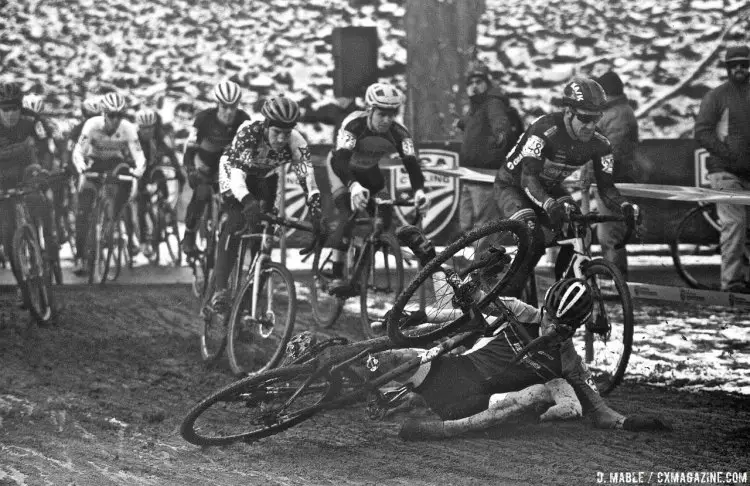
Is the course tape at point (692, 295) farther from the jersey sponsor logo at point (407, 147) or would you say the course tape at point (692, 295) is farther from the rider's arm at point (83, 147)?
the rider's arm at point (83, 147)

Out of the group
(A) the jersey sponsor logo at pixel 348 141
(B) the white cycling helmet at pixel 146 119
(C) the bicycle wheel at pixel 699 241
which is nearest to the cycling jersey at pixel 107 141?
(B) the white cycling helmet at pixel 146 119

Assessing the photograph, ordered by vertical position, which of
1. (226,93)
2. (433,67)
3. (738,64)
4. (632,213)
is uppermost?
(738,64)

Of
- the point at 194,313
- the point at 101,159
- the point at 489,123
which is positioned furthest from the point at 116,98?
the point at 489,123

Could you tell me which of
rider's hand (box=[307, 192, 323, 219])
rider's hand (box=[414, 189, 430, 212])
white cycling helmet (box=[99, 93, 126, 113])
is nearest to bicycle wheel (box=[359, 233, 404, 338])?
rider's hand (box=[414, 189, 430, 212])

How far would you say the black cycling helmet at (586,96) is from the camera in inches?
352

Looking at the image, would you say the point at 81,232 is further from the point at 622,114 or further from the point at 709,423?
the point at 709,423

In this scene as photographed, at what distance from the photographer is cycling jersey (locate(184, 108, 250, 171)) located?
41.4ft

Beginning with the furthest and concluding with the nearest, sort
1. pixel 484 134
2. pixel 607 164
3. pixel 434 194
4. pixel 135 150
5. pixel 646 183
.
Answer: pixel 434 194
pixel 646 183
pixel 135 150
pixel 484 134
pixel 607 164

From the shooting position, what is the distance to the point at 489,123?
12.9 meters

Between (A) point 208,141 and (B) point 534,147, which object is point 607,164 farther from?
(A) point 208,141

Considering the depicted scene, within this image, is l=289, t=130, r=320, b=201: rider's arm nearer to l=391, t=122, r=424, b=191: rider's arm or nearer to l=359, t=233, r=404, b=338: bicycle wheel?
l=359, t=233, r=404, b=338: bicycle wheel

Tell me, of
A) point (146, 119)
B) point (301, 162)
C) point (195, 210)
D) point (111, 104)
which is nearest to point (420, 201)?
point (301, 162)

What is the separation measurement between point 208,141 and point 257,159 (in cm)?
241

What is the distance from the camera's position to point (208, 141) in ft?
41.6
